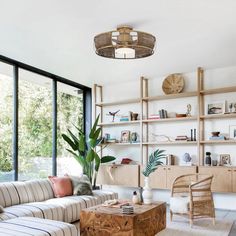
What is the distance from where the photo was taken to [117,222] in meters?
3.55

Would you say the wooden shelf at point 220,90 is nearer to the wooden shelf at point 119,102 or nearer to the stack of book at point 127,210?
the wooden shelf at point 119,102

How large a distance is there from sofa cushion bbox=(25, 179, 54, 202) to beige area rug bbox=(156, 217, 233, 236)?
1.81 meters

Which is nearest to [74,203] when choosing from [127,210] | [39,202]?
[39,202]

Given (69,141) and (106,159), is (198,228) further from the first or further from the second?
(69,141)

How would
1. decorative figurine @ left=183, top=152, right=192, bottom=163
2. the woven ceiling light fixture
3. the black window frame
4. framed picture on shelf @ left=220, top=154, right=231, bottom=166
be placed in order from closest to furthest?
the woven ceiling light fixture < the black window frame < framed picture on shelf @ left=220, top=154, right=231, bottom=166 < decorative figurine @ left=183, top=152, right=192, bottom=163

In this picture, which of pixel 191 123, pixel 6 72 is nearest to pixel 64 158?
pixel 6 72

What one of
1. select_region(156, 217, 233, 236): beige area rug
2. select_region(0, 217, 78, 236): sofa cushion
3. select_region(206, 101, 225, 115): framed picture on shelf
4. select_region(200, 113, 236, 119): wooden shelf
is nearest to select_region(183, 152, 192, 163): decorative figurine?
select_region(200, 113, 236, 119): wooden shelf

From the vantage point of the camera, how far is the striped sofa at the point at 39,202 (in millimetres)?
3894

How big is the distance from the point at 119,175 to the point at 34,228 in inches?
138

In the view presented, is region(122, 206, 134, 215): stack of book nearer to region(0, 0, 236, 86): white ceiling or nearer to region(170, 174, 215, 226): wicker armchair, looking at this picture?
region(170, 174, 215, 226): wicker armchair

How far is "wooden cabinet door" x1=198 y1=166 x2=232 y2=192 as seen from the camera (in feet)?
17.4

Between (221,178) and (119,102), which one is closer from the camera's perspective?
(221,178)

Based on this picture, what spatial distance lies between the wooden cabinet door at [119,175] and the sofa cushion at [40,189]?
177cm

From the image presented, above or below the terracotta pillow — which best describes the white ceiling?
above
